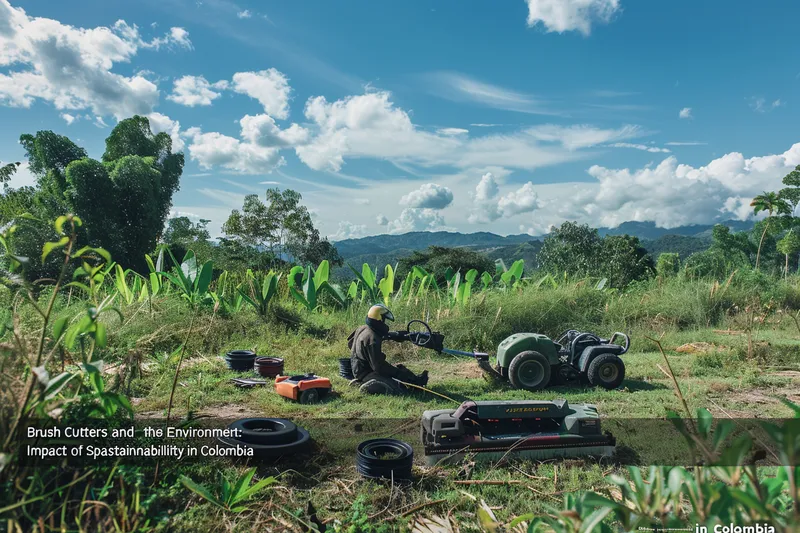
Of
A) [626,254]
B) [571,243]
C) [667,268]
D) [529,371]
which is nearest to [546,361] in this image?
[529,371]

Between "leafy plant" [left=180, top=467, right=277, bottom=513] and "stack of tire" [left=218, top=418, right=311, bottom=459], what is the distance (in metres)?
0.55

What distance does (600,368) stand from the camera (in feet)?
20.2

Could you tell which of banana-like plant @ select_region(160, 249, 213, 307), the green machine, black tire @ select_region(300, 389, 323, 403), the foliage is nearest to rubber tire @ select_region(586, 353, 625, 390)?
the green machine

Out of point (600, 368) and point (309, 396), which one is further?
point (600, 368)

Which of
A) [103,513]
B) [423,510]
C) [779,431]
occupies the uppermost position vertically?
[779,431]

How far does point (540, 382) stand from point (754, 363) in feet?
12.3

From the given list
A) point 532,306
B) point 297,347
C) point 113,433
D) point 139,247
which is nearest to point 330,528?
point 113,433

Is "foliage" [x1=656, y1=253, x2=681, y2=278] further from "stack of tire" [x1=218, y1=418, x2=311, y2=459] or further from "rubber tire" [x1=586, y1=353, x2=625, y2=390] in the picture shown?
"stack of tire" [x1=218, y1=418, x2=311, y2=459]

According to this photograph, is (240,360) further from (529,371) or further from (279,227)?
(279,227)

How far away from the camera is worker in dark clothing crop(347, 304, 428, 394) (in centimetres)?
569

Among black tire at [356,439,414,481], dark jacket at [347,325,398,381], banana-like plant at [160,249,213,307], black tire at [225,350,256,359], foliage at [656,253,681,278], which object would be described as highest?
foliage at [656,253,681,278]

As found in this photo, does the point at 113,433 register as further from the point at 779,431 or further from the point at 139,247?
the point at 139,247

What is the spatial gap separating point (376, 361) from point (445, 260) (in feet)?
138

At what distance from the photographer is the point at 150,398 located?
5180 millimetres
